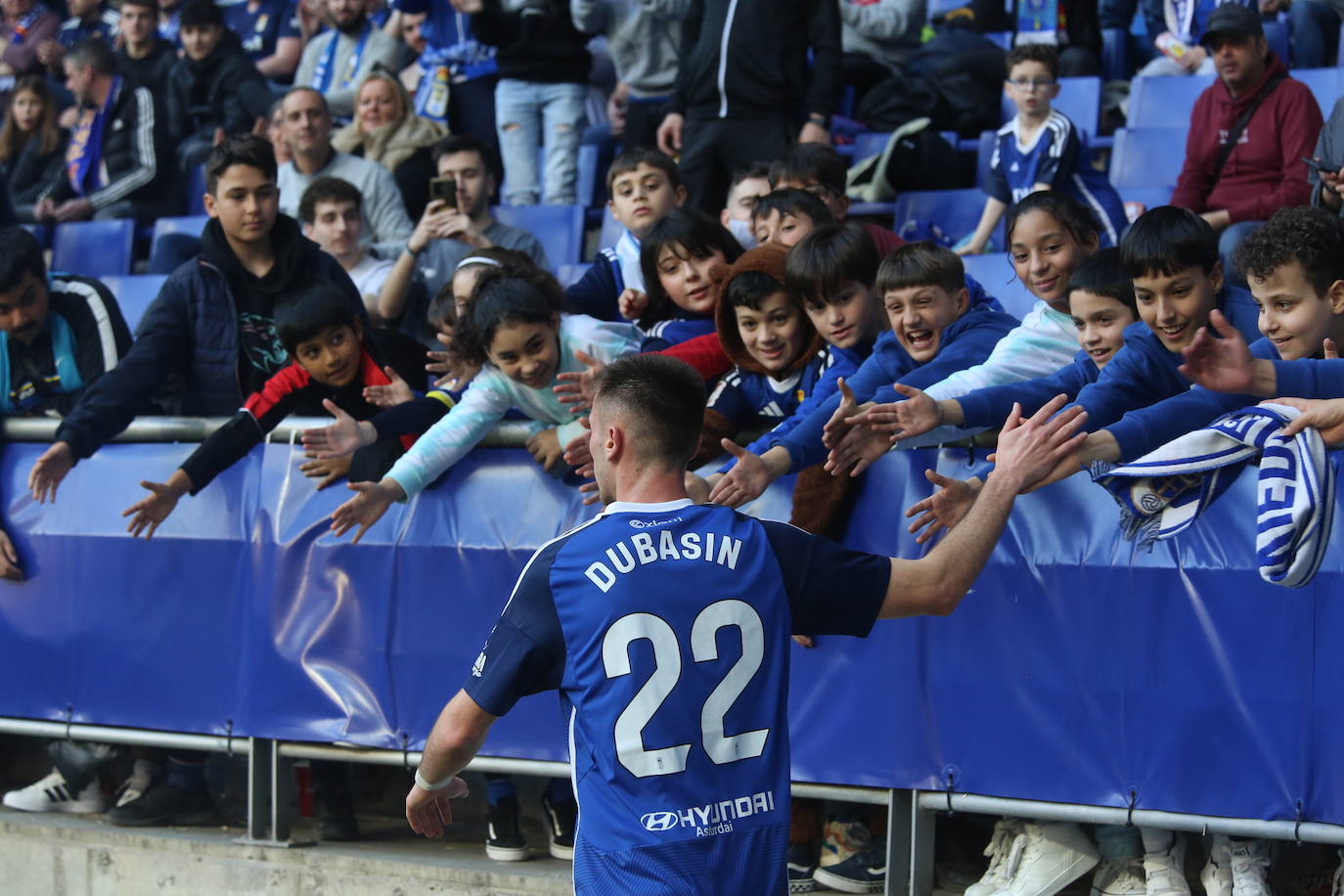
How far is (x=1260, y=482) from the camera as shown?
384 centimetres

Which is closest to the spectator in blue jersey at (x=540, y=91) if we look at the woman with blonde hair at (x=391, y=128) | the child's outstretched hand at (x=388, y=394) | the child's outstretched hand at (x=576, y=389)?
the woman with blonde hair at (x=391, y=128)

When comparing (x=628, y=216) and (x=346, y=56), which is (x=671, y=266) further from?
(x=346, y=56)

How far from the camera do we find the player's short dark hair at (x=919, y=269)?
5000 millimetres

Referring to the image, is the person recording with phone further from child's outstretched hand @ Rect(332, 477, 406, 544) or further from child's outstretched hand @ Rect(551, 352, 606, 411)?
child's outstretched hand @ Rect(551, 352, 606, 411)

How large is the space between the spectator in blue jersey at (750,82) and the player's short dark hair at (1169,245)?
3942 millimetres

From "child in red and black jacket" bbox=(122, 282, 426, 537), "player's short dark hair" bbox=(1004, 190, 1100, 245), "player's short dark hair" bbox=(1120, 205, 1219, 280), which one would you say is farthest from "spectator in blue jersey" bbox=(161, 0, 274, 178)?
"player's short dark hair" bbox=(1120, 205, 1219, 280)

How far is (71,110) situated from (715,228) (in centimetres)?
855

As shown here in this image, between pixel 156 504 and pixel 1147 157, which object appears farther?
pixel 1147 157

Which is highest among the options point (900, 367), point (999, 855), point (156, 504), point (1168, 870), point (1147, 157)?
point (1147, 157)

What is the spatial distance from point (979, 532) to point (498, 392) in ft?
7.77

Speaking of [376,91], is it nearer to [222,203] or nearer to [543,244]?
[543,244]

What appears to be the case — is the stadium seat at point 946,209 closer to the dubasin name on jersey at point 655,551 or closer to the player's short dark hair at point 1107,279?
the player's short dark hair at point 1107,279

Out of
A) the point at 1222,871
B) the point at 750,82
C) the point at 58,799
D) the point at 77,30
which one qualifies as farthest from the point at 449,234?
the point at 77,30

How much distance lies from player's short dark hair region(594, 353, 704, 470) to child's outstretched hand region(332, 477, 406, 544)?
1874 millimetres
